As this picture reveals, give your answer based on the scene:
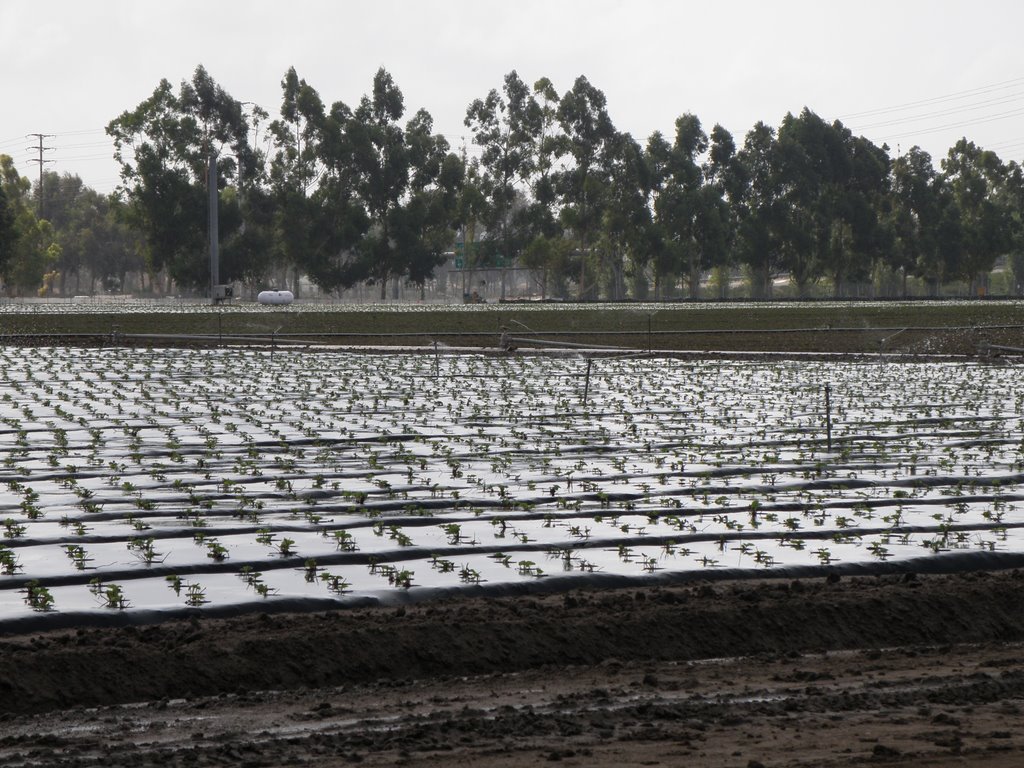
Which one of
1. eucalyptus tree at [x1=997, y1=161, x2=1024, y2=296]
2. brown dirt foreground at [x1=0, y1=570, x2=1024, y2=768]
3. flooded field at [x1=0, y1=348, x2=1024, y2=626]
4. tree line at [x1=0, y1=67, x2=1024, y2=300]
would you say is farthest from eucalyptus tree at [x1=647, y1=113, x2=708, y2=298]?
brown dirt foreground at [x1=0, y1=570, x2=1024, y2=768]

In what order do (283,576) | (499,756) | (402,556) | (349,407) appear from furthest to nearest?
(349,407)
(402,556)
(283,576)
(499,756)

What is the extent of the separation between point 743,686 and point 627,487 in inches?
247

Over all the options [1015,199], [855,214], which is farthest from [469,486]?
[1015,199]

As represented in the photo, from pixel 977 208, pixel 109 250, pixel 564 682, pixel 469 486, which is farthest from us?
pixel 109 250

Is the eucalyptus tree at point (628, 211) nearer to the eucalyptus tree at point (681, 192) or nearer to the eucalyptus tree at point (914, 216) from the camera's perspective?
the eucalyptus tree at point (681, 192)

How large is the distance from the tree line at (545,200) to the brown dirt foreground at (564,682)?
7812 cm

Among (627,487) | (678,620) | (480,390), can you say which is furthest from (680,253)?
(678,620)

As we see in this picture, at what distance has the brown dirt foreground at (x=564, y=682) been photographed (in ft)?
19.7

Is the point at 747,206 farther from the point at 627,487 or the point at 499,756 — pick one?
the point at 499,756

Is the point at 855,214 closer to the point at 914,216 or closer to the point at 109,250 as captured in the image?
the point at 914,216

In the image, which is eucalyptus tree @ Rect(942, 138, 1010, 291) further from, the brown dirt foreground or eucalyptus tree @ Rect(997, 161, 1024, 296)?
the brown dirt foreground

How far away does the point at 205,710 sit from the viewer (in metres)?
6.84

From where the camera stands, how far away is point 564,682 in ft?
24.0

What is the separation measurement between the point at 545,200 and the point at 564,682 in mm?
87776
